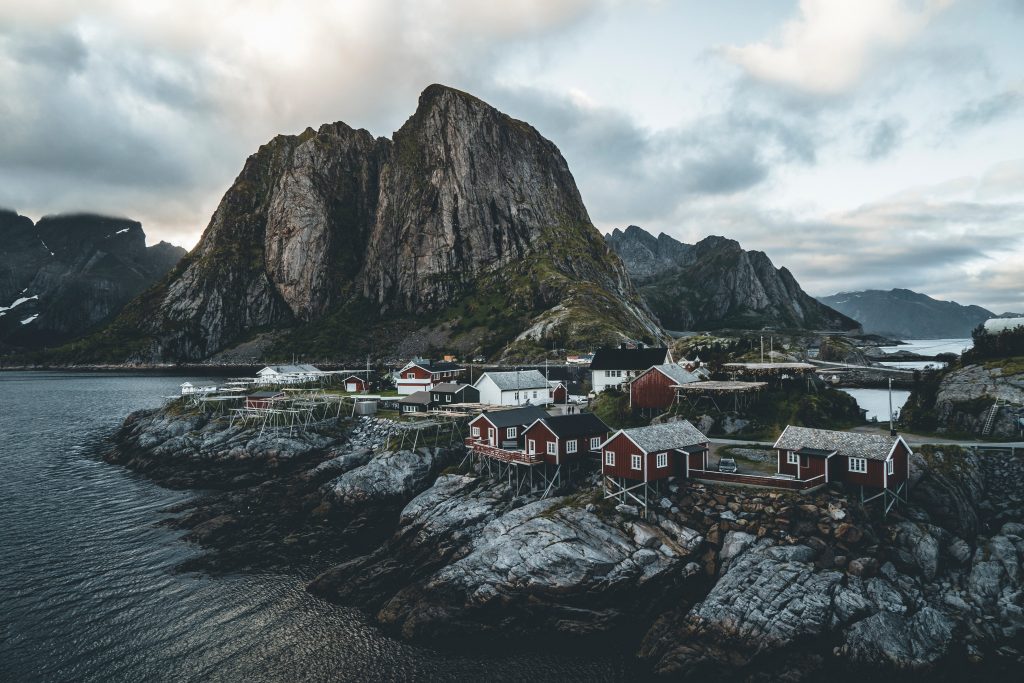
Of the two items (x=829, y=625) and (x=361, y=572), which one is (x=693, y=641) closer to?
(x=829, y=625)

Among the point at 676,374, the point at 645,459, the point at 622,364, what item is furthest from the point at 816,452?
the point at 622,364

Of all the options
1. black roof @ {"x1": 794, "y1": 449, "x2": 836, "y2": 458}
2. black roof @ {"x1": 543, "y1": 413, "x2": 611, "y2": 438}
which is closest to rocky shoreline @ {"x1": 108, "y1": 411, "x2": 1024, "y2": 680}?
black roof @ {"x1": 794, "y1": 449, "x2": 836, "y2": 458}

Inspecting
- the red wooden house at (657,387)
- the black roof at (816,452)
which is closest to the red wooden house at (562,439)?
the black roof at (816,452)

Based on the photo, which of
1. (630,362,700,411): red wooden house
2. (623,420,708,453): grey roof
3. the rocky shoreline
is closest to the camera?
the rocky shoreline

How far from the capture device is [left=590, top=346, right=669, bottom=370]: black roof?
251ft

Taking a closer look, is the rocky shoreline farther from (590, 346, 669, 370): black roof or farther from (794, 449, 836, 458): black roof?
(590, 346, 669, 370): black roof

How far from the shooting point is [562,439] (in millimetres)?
44125

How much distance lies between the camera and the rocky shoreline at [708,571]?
26.6 m

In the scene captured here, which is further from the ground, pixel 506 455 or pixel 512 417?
pixel 512 417

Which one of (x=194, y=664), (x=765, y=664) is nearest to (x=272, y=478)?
(x=194, y=664)

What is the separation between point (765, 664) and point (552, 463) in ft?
70.0

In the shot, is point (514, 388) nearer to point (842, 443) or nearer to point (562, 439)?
point (562, 439)

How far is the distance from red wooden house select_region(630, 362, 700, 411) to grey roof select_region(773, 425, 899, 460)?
2082 cm

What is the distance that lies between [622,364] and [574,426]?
34.6 m
